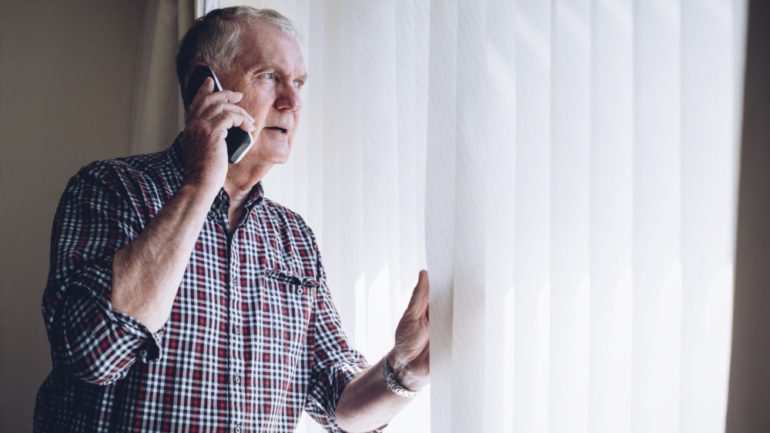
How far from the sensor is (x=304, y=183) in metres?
1.62

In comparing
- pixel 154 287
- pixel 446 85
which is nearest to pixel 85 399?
pixel 154 287

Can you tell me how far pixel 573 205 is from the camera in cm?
90

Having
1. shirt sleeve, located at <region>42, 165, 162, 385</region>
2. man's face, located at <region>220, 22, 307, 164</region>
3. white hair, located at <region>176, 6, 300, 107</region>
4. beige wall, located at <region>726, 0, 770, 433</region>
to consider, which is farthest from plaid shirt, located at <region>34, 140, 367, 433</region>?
beige wall, located at <region>726, 0, 770, 433</region>

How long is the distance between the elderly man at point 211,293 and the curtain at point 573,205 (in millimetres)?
142

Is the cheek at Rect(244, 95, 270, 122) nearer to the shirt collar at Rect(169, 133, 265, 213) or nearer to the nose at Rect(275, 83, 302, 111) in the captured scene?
the nose at Rect(275, 83, 302, 111)

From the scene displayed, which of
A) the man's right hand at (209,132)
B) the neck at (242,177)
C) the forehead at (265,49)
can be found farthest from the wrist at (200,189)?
the forehead at (265,49)

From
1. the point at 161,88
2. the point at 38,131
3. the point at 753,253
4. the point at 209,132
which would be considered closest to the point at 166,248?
the point at 209,132

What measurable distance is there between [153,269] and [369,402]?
44cm

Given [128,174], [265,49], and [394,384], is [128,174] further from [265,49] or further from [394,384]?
[394,384]

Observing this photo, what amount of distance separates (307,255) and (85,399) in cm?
49

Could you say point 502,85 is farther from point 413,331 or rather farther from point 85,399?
point 85,399

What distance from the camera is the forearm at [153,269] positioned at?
1019mm

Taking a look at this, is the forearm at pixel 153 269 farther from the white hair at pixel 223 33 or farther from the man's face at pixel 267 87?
the white hair at pixel 223 33

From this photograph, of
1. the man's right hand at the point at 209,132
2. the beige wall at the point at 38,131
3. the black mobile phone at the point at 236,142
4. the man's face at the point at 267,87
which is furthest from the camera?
the beige wall at the point at 38,131
